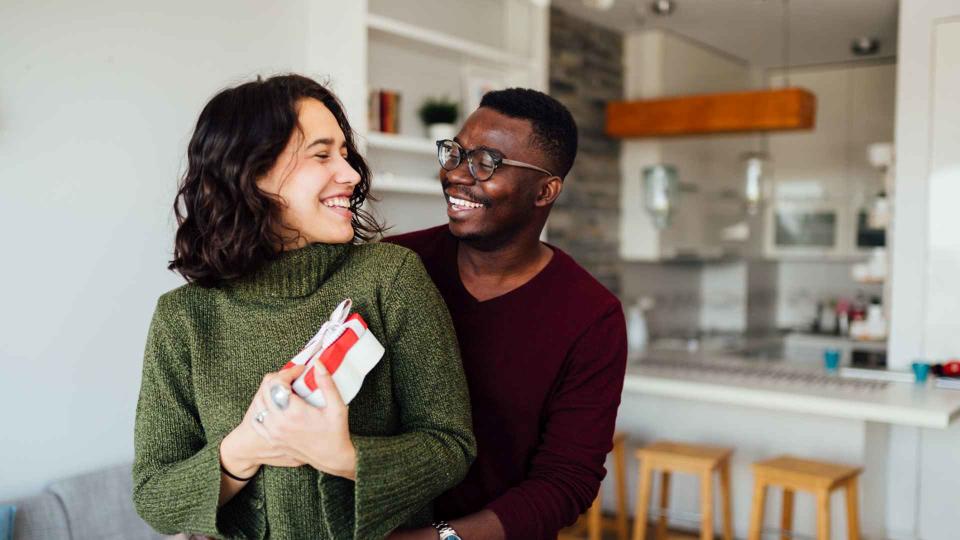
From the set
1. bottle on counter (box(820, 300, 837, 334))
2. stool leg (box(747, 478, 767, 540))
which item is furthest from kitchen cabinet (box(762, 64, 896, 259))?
stool leg (box(747, 478, 767, 540))

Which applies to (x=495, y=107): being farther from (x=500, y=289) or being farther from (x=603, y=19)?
(x=603, y=19)

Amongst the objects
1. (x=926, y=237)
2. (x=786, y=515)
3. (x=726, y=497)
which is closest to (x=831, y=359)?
(x=926, y=237)

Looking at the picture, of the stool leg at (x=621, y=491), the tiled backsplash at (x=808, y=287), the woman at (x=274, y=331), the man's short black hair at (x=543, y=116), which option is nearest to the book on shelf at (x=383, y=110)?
the stool leg at (x=621, y=491)

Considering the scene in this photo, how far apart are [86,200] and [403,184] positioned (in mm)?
1356

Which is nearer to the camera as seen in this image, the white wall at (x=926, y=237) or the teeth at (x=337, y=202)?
the teeth at (x=337, y=202)

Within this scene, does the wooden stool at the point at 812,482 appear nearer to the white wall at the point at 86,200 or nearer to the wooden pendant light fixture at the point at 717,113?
the wooden pendant light fixture at the point at 717,113

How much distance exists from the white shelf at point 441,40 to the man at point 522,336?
89.4 inches

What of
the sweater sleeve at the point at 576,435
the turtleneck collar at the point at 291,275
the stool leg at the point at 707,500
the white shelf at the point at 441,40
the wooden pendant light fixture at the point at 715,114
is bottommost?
the stool leg at the point at 707,500

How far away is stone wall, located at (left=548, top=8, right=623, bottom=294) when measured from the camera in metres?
5.36

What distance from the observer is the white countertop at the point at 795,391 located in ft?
11.8

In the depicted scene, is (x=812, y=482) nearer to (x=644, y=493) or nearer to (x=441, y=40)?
(x=644, y=493)

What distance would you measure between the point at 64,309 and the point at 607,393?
2.01 m

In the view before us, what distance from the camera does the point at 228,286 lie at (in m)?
1.34

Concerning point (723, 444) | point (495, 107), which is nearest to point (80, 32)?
point (495, 107)
